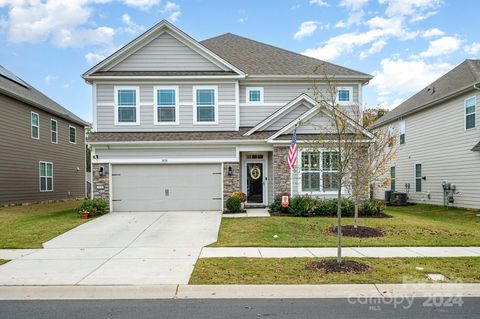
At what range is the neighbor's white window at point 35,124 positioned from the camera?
21.6 metres

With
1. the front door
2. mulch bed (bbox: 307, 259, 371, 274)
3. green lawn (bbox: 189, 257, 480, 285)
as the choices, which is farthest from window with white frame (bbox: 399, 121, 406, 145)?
mulch bed (bbox: 307, 259, 371, 274)

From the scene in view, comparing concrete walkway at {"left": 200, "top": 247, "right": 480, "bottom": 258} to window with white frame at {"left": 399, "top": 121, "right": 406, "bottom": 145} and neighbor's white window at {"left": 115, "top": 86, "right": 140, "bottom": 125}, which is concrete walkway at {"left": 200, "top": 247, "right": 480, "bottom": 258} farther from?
window with white frame at {"left": 399, "top": 121, "right": 406, "bottom": 145}

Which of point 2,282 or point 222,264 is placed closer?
point 2,282

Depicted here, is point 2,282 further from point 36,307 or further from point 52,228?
point 52,228

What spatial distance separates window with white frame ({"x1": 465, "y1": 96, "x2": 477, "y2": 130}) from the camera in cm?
1720

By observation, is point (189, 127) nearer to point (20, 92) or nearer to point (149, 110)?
point (149, 110)

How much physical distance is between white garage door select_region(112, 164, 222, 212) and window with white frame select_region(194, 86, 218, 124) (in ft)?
7.03

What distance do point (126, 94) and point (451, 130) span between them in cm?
1579

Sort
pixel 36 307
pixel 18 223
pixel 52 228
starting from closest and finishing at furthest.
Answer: pixel 36 307 → pixel 52 228 → pixel 18 223

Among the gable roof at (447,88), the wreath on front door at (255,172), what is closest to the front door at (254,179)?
the wreath on front door at (255,172)

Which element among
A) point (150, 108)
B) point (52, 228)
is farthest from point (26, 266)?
point (150, 108)

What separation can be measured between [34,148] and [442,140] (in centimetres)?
2242

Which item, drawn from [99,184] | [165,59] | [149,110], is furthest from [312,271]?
[165,59]

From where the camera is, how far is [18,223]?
13164 mm
